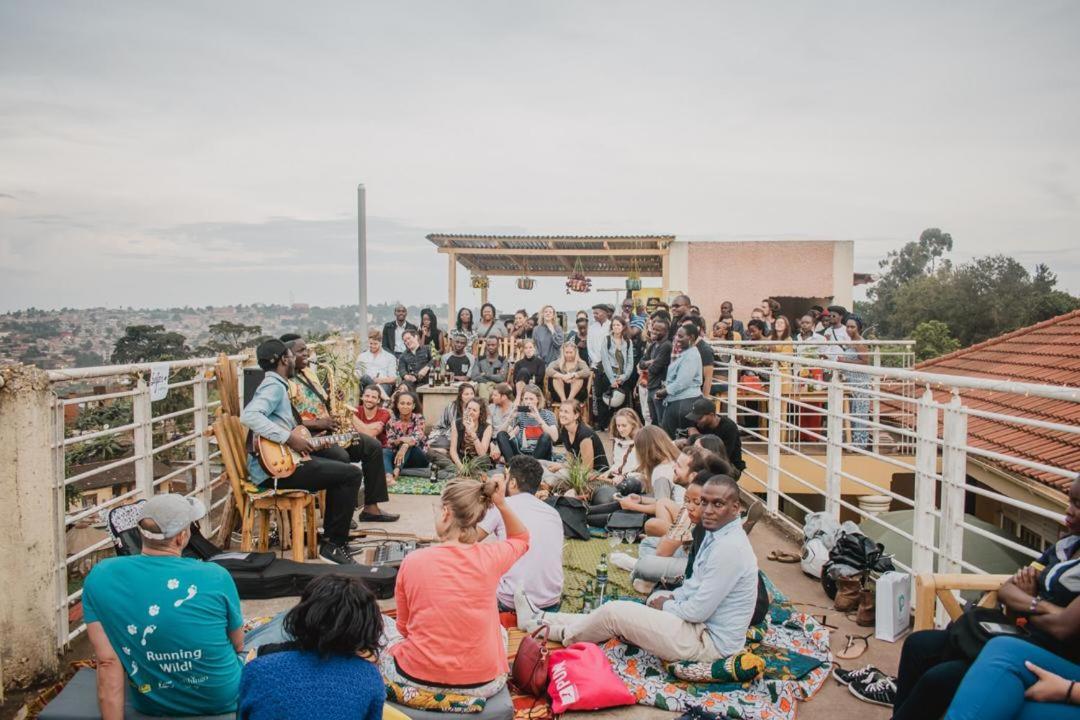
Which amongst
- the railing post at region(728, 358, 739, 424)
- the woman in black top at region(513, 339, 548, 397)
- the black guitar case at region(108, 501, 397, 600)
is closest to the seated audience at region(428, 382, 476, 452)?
the woman in black top at region(513, 339, 548, 397)

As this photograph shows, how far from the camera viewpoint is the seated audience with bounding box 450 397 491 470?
863cm

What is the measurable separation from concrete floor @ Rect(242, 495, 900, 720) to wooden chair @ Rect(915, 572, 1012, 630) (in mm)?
572

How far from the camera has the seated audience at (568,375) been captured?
1072 centimetres

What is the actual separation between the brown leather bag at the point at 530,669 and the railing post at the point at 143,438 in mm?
2602

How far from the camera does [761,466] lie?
10.8m

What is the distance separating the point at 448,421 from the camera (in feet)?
31.7

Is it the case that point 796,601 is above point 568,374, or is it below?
below

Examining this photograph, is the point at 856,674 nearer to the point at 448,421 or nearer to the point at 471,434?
the point at 471,434

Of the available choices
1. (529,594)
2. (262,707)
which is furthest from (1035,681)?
(529,594)

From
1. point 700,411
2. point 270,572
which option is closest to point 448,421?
point 700,411

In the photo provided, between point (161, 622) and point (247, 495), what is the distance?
2.91 metres

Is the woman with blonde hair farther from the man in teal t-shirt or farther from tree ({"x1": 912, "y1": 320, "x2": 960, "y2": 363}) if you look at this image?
tree ({"x1": 912, "y1": 320, "x2": 960, "y2": 363})

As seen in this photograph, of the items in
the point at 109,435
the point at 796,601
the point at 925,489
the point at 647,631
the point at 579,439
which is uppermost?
the point at 109,435

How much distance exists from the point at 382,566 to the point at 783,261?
48.4 feet
